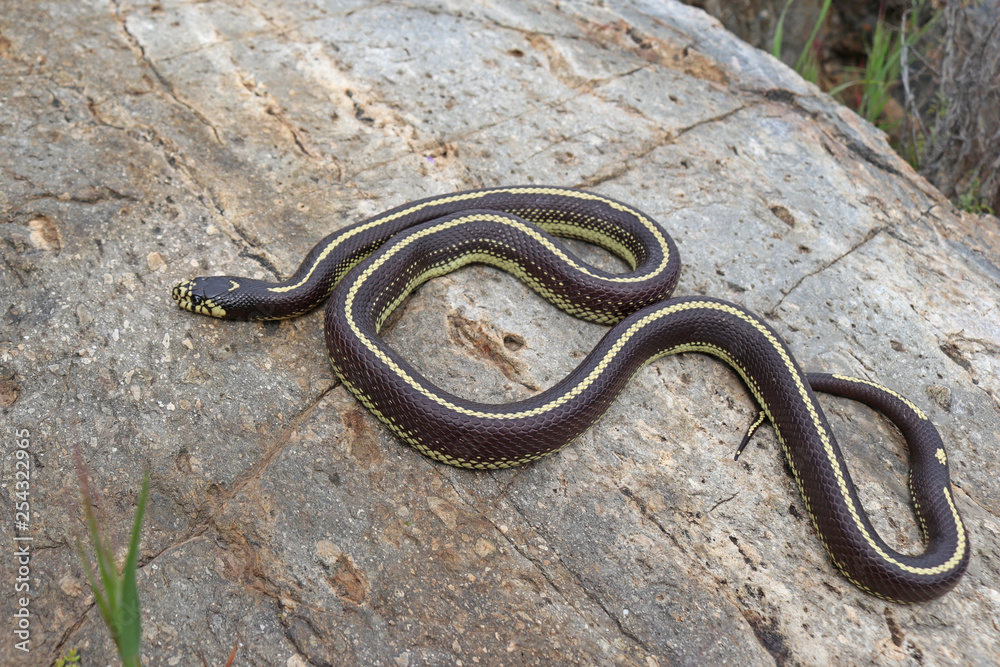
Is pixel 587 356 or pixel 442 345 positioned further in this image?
pixel 442 345

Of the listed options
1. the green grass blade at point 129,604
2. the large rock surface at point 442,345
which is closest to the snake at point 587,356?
the large rock surface at point 442,345

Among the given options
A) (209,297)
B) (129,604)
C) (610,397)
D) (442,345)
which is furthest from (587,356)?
(129,604)

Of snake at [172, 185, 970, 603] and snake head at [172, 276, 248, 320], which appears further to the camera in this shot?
snake head at [172, 276, 248, 320]

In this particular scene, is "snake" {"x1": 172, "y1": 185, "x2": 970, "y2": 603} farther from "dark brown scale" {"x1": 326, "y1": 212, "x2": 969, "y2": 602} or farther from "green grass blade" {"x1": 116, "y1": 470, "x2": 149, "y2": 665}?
"green grass blade" {"x1": 116, "y1": 470, "x2": 149, "y2": 665}

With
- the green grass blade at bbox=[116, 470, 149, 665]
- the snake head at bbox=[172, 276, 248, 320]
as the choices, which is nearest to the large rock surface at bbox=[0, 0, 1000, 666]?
the snake head at bbox=[172, 276, 248, 320]

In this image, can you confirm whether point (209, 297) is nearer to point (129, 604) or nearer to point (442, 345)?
point (442, 345)

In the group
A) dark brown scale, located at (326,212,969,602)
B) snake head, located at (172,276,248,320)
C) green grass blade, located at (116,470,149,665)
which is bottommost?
snake head, located at (172,276,248,320)

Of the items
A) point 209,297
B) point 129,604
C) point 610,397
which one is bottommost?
point 209,297

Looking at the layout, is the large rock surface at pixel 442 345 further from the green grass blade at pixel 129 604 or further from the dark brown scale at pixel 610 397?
the green grass blade at pixel 129 604
